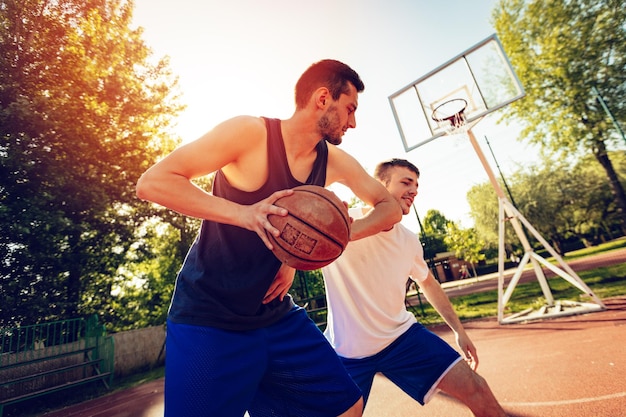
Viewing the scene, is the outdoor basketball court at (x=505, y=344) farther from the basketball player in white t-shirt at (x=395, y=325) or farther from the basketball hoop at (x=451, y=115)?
the basketball player in white t-shirt at (x=395, y=325)

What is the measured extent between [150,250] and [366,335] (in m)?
15.3

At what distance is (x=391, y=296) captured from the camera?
9.68 feet

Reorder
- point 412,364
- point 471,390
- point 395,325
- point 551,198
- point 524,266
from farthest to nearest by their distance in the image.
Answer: point 551,198 → point 524,266 → point 395,325 → point 412,364 → point 471,390

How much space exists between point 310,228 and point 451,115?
28.4ft

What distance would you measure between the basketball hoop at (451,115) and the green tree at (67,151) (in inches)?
463

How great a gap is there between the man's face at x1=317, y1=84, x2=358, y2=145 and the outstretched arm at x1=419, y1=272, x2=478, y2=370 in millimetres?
1905

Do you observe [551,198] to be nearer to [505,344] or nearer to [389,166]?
[505,344]

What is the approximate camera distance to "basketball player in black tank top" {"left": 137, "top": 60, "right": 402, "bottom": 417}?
1538 millimetres

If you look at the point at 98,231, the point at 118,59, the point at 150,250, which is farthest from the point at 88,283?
the point at 118,59

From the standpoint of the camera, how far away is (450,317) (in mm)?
3080

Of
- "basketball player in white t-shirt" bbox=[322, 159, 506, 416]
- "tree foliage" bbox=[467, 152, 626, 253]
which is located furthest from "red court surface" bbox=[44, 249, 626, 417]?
"tree foliage" bbox=[467, 152, 626, 253]

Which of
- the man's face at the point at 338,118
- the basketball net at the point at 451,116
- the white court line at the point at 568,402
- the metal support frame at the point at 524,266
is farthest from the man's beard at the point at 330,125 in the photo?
the basketball net at the point at 451,116

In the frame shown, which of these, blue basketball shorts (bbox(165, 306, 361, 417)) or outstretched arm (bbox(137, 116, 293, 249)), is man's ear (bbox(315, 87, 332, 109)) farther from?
blue basketball shorts (bbox(165, 306, 361, 417))

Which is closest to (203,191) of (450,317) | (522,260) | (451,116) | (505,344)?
(450,317)
